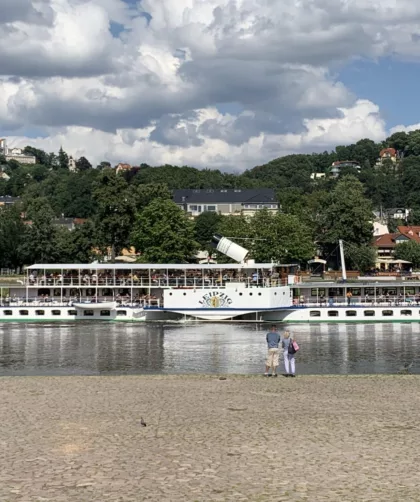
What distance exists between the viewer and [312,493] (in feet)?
48.5

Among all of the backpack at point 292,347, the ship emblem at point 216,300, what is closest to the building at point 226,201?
the ship emblem at point 216,300

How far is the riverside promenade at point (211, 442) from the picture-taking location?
15125 mm

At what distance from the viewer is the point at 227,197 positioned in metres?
173

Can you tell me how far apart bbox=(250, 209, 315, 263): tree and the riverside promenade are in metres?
70.5

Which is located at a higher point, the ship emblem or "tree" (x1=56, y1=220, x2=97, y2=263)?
"tree" (x1=56, y1=220, x2=97, y2=263)

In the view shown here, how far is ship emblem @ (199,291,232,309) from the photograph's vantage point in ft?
212

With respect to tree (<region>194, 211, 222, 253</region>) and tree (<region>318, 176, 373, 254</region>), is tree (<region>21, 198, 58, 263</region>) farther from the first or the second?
tree (<region>318, 176, 373, 254</region>)

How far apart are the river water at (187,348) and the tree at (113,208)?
39.9m

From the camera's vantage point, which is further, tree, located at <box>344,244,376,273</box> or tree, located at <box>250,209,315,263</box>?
tree, located at <box>344,244,376,273</box>

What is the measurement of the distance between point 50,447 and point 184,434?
11.4ft

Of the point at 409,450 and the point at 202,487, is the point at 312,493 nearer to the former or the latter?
the point at 202,487

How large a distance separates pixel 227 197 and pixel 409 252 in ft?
167

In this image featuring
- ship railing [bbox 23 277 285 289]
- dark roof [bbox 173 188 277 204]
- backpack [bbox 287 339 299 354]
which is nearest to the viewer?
backpack [bbox 287 339 299 354]

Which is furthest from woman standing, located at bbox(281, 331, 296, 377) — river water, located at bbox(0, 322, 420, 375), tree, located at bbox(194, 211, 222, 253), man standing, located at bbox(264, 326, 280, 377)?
tree, located at bbox(194, 211, 222, 253)
